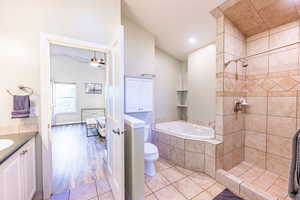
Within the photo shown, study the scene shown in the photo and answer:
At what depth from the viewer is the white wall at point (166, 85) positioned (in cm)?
351

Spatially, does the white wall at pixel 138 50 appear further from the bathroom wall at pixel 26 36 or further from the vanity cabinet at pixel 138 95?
the bathroom wall at pixel 26 36

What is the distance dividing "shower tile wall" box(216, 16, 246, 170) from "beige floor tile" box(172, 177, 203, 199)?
0.62 m

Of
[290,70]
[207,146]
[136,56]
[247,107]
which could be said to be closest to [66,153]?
[136,56]

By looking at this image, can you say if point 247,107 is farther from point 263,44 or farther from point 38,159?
point 38,159

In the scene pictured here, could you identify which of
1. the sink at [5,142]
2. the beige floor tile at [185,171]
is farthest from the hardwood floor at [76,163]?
the beige floor tile at [185,171]

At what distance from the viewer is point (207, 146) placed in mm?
2053

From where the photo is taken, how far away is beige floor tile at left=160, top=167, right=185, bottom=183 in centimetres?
201

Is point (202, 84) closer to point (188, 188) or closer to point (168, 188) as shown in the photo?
point (188, 188)

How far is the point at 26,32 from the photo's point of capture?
5.17 ft

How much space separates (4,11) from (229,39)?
3.13 m

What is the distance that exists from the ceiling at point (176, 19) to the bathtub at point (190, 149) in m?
2.09

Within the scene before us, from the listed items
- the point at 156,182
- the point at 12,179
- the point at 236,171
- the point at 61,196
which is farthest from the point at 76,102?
the point at 236,171

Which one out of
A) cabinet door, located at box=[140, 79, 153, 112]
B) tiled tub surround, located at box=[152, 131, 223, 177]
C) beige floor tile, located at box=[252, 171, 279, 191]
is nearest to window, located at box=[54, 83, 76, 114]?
cabinet door, located at box=[140, 79, 153, 112]

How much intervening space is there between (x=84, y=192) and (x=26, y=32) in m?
2.25
